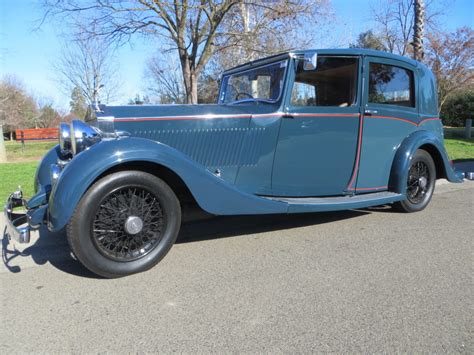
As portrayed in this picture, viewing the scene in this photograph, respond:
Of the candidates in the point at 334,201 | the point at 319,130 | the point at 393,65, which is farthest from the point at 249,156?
the point at 393,65

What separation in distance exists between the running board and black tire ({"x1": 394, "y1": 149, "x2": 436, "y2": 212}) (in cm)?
45

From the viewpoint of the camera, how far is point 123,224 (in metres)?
3.03

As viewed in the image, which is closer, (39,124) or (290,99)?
(290,99)

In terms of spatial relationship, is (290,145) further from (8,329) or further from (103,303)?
(8,329)

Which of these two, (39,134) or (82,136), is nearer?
(82,136)

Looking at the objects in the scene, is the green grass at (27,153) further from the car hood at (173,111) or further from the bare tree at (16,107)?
the bare tree at (16,107)

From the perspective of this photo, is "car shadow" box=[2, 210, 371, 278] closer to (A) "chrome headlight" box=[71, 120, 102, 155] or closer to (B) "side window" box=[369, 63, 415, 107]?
(A) "chrome headlight" box=[71, 120, 102, 155]

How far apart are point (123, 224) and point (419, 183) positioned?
12.7 ft

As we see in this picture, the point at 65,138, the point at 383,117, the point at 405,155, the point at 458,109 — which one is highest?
the point at 458,109

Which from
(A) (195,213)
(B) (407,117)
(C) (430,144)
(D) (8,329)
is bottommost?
(D) (8,329)

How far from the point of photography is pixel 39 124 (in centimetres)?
5247

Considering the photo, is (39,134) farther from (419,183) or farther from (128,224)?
(419,183)

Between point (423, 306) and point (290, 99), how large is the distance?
2232 mm

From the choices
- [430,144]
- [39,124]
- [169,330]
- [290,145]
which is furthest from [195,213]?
[39,124]
